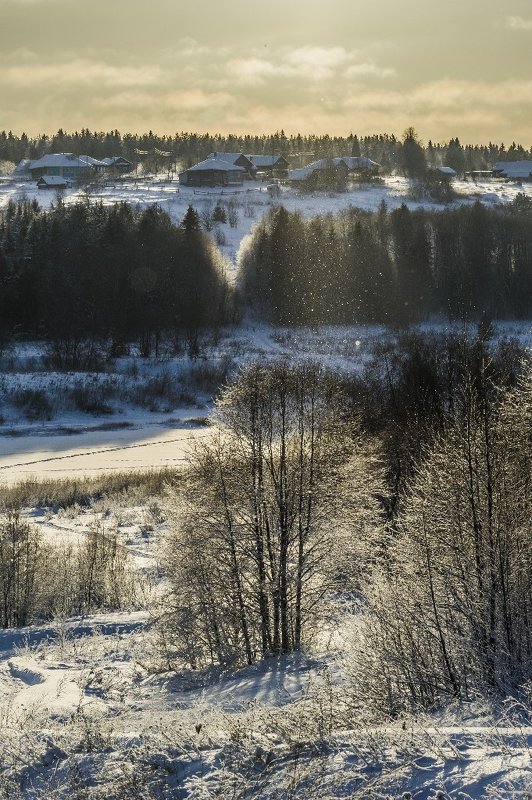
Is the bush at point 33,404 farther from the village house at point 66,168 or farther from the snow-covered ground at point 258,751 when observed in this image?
the village house at point 66,168

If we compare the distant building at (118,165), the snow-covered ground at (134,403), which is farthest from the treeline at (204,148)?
the snow-covered ground at (134,403)

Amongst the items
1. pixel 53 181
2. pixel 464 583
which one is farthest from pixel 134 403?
pixel 53 181

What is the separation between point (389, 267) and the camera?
7675 cm

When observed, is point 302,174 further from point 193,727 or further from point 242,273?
point 193,727

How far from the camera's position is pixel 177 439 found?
43062mm

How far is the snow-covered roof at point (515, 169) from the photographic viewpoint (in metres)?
140

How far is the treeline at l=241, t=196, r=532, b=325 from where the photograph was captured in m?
72.3

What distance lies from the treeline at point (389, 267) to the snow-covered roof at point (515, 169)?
58.5 metres

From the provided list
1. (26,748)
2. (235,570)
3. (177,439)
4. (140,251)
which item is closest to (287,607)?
(235,570)

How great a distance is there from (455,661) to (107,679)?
5630 mm

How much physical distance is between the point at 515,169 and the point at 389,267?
252 ft

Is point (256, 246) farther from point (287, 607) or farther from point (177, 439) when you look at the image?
point (287, 607)

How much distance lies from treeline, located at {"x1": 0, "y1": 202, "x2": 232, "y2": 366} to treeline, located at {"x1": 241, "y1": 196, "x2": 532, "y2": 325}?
5.27 metres

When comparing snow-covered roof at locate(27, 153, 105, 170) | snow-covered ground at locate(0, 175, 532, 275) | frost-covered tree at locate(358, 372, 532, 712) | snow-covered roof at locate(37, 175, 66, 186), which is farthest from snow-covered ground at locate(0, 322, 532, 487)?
snow-covered roof at locate(27, 153, 105, 170)
